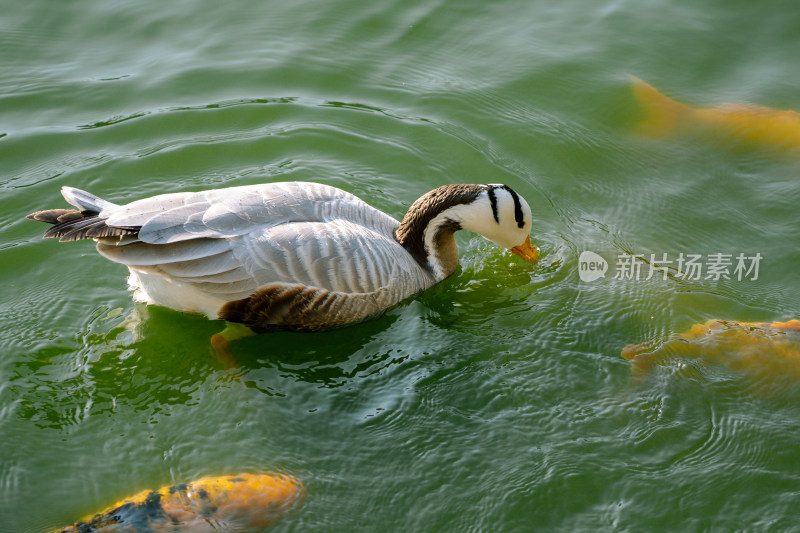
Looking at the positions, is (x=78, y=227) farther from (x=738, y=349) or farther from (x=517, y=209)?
(x=738, y=349)

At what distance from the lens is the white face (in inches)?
246

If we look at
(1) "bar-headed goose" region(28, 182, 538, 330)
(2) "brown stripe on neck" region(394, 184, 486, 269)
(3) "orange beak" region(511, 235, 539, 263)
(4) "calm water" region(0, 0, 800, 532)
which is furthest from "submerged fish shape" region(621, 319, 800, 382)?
(2) "brown stripe on neck" region(394, 184, 486, 269)

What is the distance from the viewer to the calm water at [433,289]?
197 inches

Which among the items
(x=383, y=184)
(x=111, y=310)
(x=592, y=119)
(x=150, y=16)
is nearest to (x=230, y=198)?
(x=111, y=310)

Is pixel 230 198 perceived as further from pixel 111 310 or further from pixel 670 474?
pixel 670 474

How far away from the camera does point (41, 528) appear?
183 inches

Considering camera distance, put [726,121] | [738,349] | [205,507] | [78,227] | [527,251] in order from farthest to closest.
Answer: [726,121], [527,251], [738,349], [78,227], [205,507]

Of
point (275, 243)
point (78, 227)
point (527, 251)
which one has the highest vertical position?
point (78, 227)

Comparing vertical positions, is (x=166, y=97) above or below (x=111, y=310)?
above

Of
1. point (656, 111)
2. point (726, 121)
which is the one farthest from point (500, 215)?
point (726, 121)

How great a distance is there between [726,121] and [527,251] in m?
A: 3.03

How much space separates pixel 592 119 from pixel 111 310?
5087mm

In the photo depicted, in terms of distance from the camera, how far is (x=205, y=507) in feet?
15.4

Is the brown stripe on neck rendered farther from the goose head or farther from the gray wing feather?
the gray wing feather
